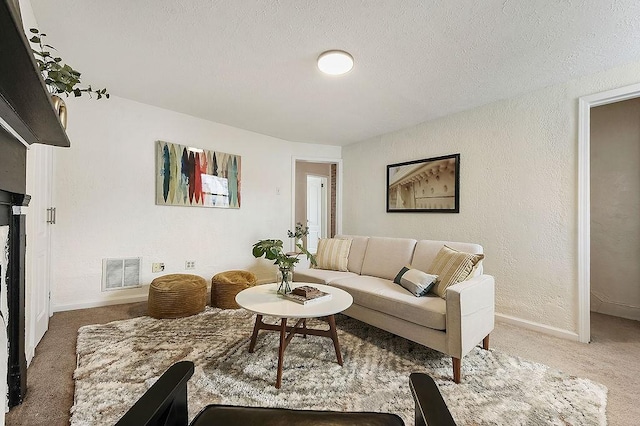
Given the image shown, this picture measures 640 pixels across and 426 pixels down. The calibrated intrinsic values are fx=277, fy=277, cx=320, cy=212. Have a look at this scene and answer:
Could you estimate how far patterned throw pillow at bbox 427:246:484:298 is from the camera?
2072 millimetres

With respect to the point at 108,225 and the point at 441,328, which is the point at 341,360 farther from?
the point at 108,225

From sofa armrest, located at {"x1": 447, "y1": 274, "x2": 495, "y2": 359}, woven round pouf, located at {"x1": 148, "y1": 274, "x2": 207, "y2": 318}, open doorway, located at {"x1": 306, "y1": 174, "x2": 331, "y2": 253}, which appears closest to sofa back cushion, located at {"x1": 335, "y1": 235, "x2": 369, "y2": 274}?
sofa armrest, located at {"x1": 447, "y1": 274, "x2": 495, "y2": 359}

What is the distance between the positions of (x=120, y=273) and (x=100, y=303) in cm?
35

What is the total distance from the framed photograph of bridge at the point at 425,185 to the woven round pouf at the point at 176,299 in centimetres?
271

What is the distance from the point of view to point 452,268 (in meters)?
2.12

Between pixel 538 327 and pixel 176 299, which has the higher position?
pixel 176 299

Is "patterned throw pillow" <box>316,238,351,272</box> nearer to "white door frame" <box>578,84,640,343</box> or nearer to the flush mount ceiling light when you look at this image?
the flush mount ceiling light

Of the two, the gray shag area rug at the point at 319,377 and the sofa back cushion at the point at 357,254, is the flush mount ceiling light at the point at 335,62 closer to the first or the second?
the sofa back cushion at the point at 357,254

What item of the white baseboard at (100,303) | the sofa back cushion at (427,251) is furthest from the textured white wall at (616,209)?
the white baseboard at (100,303)

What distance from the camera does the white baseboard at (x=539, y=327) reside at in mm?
2436

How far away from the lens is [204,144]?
370 centimetres

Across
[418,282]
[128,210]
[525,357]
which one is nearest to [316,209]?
[128,210]

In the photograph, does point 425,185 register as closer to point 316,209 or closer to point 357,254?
point 357,254

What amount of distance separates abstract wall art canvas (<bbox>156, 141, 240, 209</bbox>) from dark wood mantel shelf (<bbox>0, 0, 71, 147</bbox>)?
207 cm
